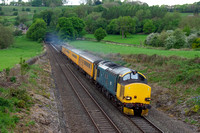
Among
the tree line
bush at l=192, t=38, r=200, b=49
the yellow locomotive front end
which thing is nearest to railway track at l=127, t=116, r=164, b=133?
the yellow locomotive front end

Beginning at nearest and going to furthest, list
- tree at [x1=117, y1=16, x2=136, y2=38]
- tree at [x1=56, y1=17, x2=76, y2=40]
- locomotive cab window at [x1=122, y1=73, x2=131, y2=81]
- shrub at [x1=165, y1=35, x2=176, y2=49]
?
1. locomotive cab window at [x1=122, y1=73, x2=131, y2=81]
2. shrub at [x1=165, y1=35, x2=176, y2=49]
3. tree at [x1=56, y1=17, x2=76, y2=40]
4. tree at [x1=117, y1=16, x2=136, y2=38]

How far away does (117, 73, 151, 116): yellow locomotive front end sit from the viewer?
15.7m

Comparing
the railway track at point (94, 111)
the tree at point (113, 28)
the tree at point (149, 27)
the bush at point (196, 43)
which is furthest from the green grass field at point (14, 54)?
the tree at point (149, 27)

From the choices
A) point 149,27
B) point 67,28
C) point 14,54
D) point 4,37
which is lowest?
point 14,54

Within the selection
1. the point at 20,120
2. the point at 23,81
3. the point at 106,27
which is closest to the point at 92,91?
the point at 23,81

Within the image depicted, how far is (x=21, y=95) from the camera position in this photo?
1560cm

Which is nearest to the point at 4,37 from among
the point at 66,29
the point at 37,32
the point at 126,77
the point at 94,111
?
the point at 66,29

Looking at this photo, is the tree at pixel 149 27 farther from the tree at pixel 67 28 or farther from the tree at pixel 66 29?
the tree at pixel 66 29

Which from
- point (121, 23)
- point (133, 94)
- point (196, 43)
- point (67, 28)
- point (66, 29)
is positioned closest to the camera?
point (133, 94)

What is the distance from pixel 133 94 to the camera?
1582 cm

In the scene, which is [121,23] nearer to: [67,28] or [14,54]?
[67,28]

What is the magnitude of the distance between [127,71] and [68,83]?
512 inches

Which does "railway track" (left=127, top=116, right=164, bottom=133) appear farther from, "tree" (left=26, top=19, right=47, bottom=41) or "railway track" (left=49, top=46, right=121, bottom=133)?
"tree" (left=26, top=19, right=47, bottom=41)

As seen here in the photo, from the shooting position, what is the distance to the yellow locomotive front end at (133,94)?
15734mm
